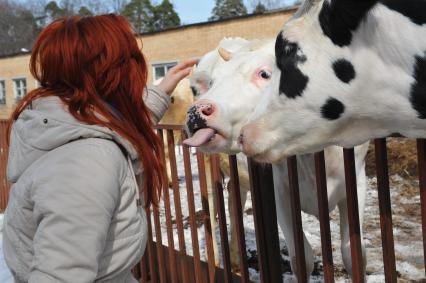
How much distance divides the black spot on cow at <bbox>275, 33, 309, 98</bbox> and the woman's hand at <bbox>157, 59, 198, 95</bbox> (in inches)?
28.5

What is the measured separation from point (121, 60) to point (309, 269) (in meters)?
2.05

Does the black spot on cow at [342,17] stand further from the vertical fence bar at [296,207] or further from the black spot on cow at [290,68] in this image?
the vertical fence bar at [296,207]

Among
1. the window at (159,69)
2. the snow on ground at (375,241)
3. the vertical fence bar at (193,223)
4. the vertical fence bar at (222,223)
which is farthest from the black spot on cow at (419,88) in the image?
the window at (159,69)

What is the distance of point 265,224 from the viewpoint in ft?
7.91

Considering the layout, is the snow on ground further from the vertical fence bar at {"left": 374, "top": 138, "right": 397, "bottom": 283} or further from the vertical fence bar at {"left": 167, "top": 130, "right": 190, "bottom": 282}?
the vertical fence bar at {"left": 374, "top": 138, "right": 397, "bottom": 283}

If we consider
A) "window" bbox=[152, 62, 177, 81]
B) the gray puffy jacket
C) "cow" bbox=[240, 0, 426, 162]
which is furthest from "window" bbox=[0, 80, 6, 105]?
"cow" bbox=[240, 0, 426, 162]

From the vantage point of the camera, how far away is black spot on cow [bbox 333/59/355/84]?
1.56 metres

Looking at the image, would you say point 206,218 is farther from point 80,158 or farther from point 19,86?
point 19,86

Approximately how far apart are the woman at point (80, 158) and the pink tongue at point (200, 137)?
1.49 ft

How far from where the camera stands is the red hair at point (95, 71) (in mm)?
1469

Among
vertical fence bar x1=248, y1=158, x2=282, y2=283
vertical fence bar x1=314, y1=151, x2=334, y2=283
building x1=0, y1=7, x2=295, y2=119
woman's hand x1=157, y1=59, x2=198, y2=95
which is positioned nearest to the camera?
vertical fence bar x1=314, y1=151, x2=334, y2=283

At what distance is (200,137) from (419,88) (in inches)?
40.0

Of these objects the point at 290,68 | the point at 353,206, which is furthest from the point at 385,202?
the point at 290,68

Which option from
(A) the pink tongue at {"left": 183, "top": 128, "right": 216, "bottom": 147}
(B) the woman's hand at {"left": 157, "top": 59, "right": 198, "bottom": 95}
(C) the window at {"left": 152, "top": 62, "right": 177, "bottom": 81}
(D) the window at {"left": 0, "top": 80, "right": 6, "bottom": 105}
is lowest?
(D) the window at {"left": 0, "top": 80, "right": 6, "bottom": 105}
